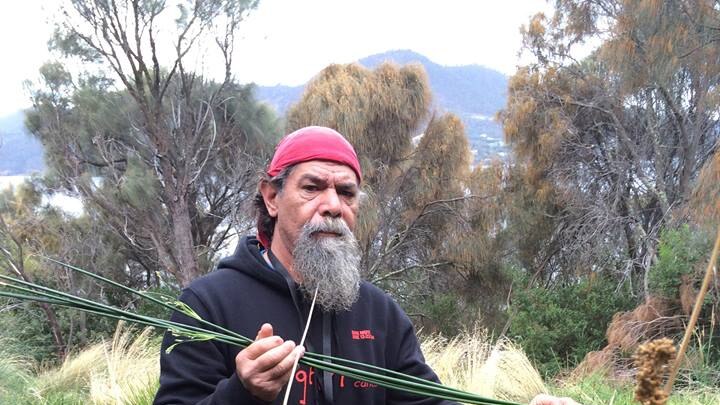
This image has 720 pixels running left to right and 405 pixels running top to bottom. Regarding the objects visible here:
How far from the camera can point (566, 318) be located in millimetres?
10391

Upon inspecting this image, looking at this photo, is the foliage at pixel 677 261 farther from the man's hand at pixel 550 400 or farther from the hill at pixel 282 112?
the man's hand at pixel 550 400

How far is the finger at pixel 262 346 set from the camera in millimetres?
1065

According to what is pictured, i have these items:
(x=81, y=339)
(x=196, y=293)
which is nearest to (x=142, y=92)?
(x=81, y=339)

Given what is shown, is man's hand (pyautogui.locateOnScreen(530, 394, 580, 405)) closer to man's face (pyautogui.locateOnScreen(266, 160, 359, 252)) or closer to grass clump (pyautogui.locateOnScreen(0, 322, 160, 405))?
man's face (pyautogui.locateOnScreen(266, 160, 359, 252))

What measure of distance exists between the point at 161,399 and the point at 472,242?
462 inches

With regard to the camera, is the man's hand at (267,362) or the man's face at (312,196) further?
the man's face at (312,196)

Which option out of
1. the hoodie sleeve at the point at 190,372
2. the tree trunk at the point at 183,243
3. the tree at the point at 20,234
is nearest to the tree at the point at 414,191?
the tree trunk at the point at 183,243

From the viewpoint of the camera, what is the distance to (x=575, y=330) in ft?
33.6

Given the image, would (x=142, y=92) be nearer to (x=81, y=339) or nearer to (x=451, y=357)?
(x=81, y=339)

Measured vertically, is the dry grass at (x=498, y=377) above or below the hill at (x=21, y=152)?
below

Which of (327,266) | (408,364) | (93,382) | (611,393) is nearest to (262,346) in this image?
(327,266)

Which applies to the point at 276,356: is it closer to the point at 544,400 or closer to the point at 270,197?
the point at 544,400

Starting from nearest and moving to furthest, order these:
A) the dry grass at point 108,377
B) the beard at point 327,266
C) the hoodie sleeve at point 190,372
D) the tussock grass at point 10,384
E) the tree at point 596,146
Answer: the hoodie sleeve at point 190,372 < the beard at point 327,266 < the dry grass at point 108,377 < the tussock grass at point 10,384 < the tree at point 596,146

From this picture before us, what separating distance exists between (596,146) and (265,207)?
1116cm
